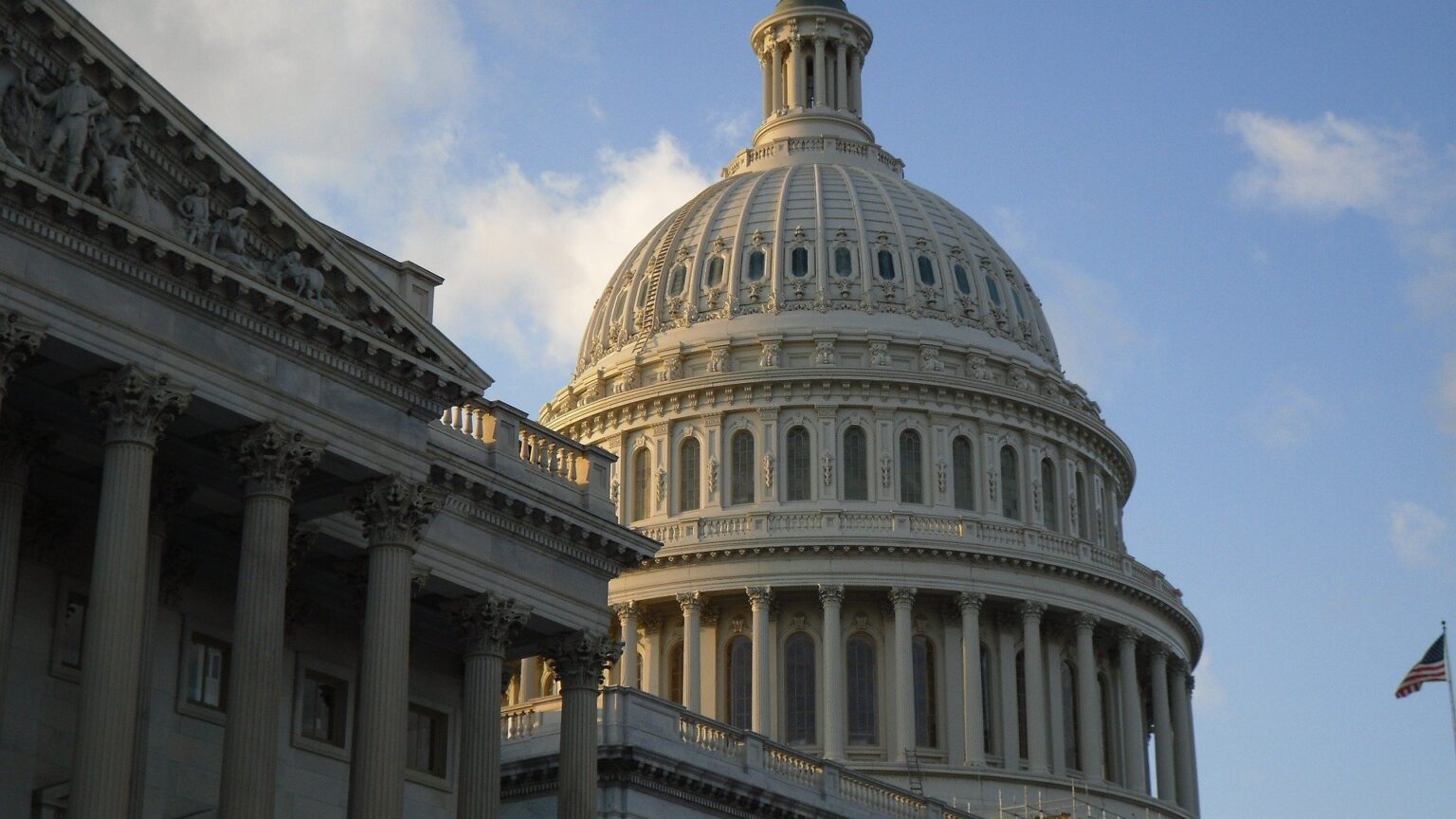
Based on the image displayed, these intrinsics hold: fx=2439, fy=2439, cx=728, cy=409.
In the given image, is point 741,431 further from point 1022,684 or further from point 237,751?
point 237,751

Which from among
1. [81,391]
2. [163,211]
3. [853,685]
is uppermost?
[853,685]

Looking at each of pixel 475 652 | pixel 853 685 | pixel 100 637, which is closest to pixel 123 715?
pixel 100 637

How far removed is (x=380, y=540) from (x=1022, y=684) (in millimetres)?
58086

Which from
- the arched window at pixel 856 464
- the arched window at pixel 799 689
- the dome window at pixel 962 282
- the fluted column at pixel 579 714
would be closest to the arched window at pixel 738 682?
the arched window at pixel 799 689

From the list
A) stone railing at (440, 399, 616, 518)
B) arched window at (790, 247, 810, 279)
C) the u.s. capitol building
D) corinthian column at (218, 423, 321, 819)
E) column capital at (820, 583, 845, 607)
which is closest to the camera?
the u.s. capitol building

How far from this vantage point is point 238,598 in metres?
38.6

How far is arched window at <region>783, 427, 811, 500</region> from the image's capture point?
97938mm

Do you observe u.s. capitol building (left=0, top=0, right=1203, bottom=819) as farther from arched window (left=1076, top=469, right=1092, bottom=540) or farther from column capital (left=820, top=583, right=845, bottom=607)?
arched window (left=1076, top=469, right=1092, bottom=540)

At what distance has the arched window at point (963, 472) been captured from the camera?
98.7 m

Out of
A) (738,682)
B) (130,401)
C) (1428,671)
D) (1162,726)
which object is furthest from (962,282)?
(130,401)

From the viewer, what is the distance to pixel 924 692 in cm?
9481

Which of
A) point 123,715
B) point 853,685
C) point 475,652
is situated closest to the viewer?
point 123,715

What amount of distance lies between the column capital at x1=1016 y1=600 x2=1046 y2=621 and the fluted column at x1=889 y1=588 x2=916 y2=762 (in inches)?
179

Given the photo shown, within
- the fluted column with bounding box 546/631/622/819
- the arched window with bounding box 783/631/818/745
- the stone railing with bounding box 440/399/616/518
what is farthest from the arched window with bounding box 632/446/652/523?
the fluted column with bounding box 546/631/622/819
